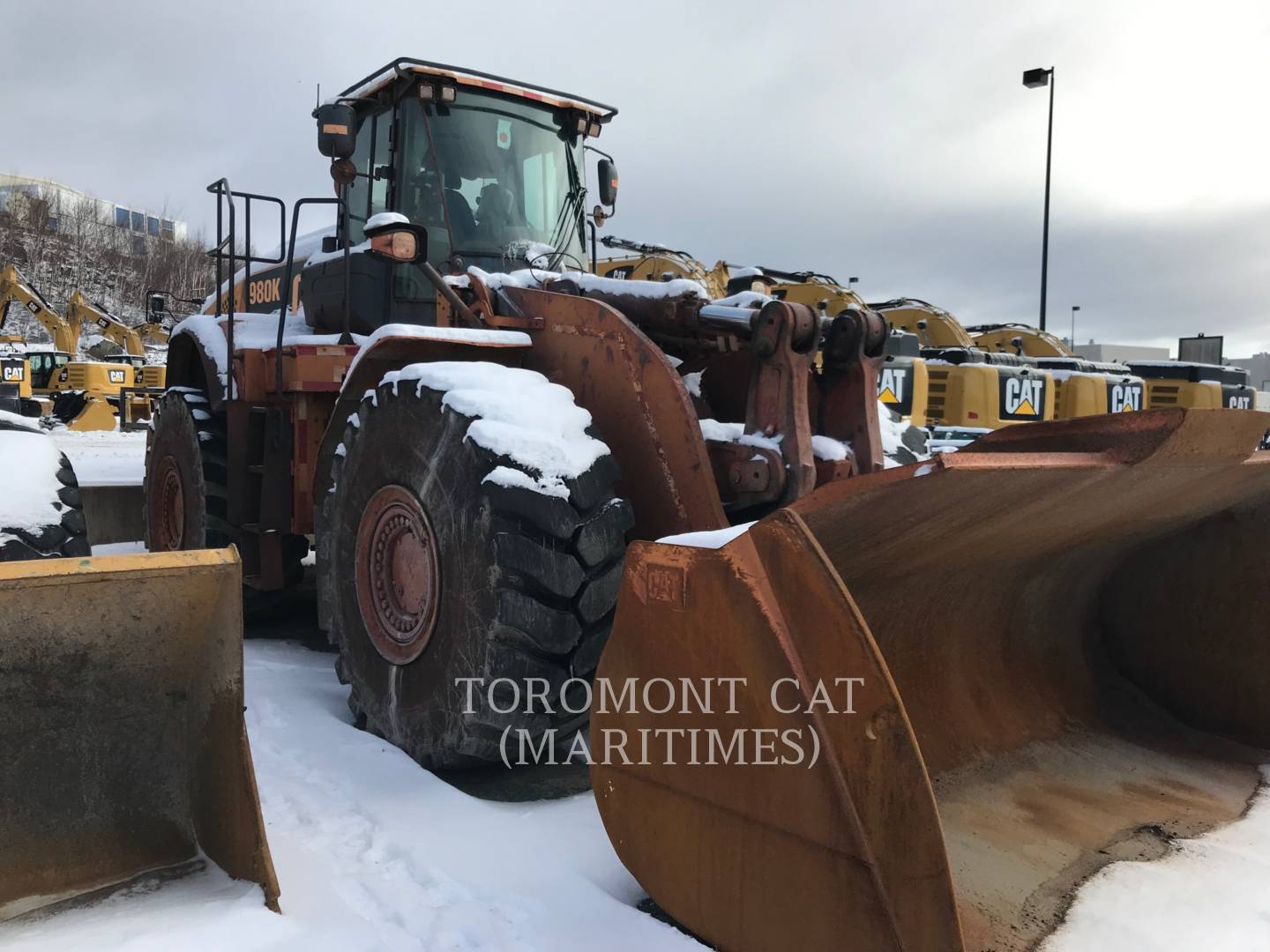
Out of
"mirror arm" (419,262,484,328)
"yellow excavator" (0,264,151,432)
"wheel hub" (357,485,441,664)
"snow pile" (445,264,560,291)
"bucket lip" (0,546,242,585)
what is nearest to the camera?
"bucket lip" (0,546,242,585)

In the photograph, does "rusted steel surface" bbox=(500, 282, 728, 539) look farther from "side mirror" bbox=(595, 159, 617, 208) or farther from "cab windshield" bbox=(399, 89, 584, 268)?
"side mirror" bbox=(595, 159, 617, 208)

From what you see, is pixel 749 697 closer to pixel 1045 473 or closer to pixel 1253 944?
pixel 1045 473

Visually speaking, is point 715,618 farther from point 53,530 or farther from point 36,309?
point 36,309

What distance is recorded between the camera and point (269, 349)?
217 inches

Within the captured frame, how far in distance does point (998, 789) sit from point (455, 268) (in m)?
3.36

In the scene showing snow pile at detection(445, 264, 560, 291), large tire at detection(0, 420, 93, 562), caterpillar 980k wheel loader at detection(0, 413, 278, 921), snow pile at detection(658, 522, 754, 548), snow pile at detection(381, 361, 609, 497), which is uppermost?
snow pile at detection(445, 264, 560, 291)

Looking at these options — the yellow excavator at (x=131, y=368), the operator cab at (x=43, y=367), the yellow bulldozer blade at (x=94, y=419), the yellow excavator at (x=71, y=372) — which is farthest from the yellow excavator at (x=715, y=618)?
the operator cab at (x=43, y=367)

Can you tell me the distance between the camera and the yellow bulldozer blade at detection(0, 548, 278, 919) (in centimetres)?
258

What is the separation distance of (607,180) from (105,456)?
1259 cm

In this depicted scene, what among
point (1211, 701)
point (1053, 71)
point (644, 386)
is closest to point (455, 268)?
point (644, 386)

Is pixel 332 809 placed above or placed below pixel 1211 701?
below

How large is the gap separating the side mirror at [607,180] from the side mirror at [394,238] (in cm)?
180

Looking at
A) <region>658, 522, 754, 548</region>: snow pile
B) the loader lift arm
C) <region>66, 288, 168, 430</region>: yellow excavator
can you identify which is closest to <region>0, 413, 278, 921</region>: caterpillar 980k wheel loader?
<region>658, 522, 754, 548</region>: snow pile

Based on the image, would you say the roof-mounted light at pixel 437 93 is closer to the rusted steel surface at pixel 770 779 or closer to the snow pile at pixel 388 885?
the snow pile at pixel 388 885
